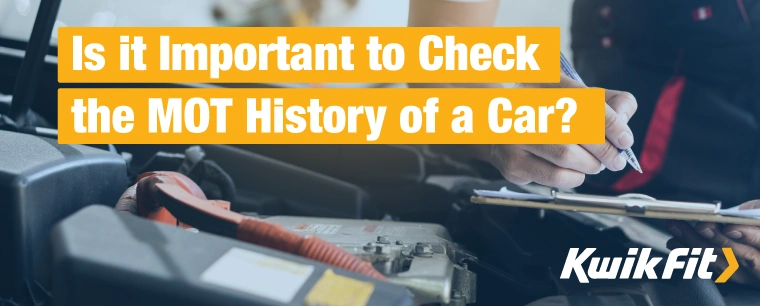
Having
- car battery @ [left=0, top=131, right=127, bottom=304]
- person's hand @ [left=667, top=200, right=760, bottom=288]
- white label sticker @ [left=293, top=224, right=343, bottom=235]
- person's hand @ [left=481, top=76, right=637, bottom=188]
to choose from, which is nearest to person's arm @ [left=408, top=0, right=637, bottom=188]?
person's hand @ [left=481, top=76, right=637, bottom=188]

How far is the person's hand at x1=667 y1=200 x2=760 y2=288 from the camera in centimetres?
70

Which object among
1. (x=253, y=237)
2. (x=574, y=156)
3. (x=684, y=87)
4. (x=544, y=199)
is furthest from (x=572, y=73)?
(x=253, y=237)

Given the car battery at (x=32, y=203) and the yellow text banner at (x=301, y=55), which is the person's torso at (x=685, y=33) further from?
the car battery at (x=32, y=203)

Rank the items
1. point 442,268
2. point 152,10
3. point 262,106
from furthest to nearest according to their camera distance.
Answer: point 152,10 < point 262,106 < point 442,268

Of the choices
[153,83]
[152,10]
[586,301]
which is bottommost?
[586,301]

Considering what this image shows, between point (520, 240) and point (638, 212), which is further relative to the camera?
point (520, 240)

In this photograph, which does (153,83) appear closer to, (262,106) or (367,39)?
(262,106)

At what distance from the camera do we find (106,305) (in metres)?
0.39

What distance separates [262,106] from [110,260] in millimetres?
687

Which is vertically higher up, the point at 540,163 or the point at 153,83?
the point at 153,83

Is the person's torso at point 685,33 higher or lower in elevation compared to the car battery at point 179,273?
higher

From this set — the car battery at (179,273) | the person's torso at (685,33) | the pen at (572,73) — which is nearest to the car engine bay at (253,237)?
the car battery at (179,273)

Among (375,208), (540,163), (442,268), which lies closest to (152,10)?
(375,208)

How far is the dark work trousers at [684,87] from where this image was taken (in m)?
1.18
